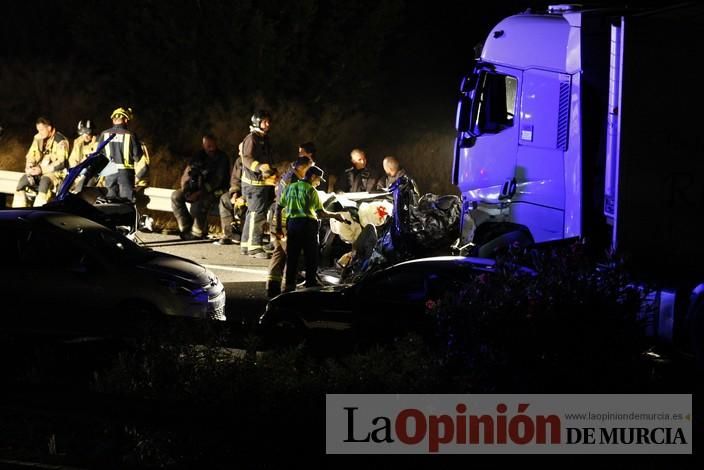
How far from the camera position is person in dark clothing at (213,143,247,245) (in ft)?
57.8

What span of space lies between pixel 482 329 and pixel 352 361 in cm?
85

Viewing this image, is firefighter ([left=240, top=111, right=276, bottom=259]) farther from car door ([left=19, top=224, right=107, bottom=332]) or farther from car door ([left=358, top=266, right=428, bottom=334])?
car door ([left=358, top=266, right=428, bottom=334])

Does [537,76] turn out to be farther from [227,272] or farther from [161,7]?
[161,7]

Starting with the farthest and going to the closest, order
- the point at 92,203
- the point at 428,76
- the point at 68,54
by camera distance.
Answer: the point at 428,76 → the point at 68,54 → the point at 92,203

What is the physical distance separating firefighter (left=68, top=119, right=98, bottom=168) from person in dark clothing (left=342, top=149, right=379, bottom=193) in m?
4.16

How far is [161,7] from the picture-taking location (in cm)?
2605

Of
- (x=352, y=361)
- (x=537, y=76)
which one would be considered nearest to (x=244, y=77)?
(x=537, y=76)

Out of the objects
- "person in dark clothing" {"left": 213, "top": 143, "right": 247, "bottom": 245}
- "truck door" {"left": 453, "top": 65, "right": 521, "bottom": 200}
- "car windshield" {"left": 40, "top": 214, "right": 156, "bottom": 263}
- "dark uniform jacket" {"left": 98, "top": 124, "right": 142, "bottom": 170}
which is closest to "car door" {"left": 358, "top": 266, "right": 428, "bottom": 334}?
"truck door" {"left": 453, "top": 65, "right": 521, "bottom": 200}

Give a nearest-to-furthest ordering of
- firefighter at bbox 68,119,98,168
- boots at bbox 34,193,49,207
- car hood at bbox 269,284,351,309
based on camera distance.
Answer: car hood at bbox 269,284,351,309, firefighter at bbox 68,119,98,168, boots at bbox 34,193,49,207

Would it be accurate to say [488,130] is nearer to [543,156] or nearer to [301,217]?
[543,156]

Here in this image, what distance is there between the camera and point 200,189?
59.0 ft

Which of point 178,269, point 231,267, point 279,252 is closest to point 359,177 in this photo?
point 231,267

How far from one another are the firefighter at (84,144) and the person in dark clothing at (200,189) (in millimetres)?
1491

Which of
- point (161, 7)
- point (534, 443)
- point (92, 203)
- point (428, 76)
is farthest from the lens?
point (428, 76)
